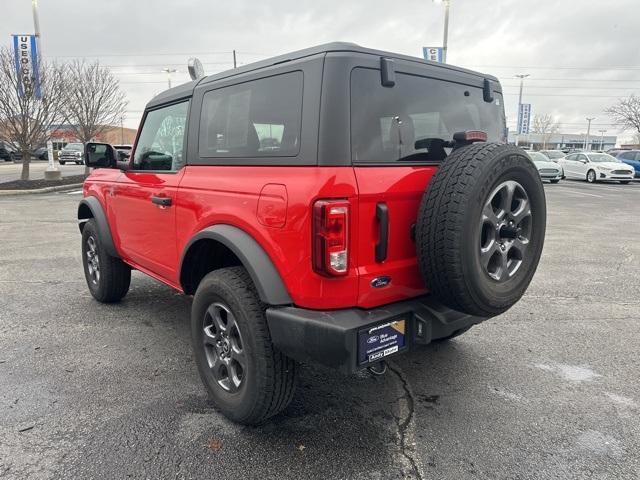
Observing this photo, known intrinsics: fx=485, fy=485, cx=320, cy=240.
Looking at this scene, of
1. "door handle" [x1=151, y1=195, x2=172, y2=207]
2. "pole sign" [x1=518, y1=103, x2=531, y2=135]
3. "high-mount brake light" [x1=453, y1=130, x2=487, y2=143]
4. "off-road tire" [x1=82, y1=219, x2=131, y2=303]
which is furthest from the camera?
"pole sign" [x1=518, y1=103, x2=531, y2=135]

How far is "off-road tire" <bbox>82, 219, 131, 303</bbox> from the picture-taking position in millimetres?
4605

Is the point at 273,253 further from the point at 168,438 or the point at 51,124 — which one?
the point at 51,124

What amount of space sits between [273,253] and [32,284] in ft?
14.0

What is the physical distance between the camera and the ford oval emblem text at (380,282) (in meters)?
2.36

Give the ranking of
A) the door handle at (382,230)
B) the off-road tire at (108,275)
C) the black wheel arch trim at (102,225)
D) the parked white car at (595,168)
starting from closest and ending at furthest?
the door handle at (382,230) < the black wheel arch trim at (102,225) < the off-road tire at (108,275) < the parked white car at (595,168)

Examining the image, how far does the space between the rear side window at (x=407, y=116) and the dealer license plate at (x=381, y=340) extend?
31.7 inches

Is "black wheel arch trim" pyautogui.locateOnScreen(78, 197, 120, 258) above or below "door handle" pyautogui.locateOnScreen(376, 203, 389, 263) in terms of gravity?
below

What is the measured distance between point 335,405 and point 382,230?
1254mm

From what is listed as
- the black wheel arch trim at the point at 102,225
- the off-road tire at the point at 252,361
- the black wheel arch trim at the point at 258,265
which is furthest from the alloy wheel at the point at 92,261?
the black wheel arch trim at the point at 258,265

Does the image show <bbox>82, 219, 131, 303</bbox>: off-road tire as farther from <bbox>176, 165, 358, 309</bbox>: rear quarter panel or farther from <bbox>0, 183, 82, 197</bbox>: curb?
<bbox>0, 183, 82, 197</bbox>: curb

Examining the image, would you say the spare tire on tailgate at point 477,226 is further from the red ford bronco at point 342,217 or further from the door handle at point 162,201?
the door handle at point 162,201

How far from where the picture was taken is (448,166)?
237cm

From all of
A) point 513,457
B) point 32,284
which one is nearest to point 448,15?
point 32,284

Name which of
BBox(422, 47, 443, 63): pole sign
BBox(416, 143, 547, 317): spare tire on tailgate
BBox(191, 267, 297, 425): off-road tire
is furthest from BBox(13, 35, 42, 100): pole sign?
BBox(416, 143, 547, 317): spare tire on tailgate
